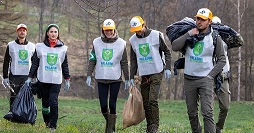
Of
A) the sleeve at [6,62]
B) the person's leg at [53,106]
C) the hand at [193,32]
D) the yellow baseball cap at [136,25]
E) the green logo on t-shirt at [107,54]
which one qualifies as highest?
the yellow baseball cap at [136,25]

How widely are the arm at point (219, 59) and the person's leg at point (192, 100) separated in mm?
393

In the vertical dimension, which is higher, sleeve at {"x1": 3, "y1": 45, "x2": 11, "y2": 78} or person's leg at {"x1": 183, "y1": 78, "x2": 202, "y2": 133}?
sleeve at {"x1": 3, "y1": 45, "x2": 11, "y2": 78}

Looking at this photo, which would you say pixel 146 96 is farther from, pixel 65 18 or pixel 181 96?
pixel 65 18

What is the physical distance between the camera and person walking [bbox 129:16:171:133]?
9477mm

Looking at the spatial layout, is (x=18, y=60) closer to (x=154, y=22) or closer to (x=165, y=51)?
(x=165, y=51)

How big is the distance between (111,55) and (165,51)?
0.99 metres

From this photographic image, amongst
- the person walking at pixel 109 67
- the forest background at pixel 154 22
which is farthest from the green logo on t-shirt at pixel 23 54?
the forest background at pixel 154 22

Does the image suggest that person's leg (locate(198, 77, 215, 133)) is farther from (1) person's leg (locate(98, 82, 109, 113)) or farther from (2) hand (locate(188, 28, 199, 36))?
(1) person's leg (locate(98, 82, 109, 113))

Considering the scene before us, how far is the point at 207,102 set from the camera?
27.1 ft

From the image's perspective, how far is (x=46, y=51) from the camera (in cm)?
996

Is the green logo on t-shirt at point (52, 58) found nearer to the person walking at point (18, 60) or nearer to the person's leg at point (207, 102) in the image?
the person walking at point (18, 60)

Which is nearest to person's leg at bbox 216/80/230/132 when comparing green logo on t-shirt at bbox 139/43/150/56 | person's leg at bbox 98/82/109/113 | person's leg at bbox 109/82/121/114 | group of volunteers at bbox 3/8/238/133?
group of volunteers at bbox 3/8/238/133

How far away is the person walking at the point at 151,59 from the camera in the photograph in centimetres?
948

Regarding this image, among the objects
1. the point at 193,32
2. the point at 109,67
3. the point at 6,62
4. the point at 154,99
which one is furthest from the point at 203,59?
the point at 6,62
